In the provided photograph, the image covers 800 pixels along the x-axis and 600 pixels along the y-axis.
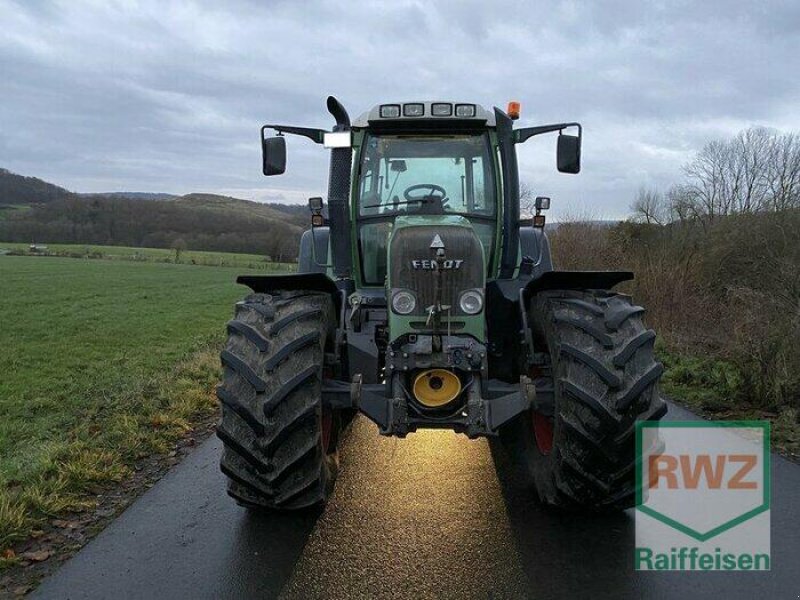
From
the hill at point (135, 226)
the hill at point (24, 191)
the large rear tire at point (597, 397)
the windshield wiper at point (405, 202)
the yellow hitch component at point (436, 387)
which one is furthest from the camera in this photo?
the hill at point (24, 191)

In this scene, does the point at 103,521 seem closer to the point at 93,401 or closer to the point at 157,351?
the point at 93,401

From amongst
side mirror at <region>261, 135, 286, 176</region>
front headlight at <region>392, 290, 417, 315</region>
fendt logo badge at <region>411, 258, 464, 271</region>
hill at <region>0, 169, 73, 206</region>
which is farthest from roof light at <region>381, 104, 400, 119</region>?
hill at <region>0, 169, 73, 206</region>

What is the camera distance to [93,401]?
709 centimetres

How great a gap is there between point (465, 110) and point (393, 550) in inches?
113

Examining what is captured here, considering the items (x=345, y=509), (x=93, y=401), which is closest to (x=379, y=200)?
(x=345, y=509)

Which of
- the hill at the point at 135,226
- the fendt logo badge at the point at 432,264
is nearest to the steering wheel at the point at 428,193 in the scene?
the fendt logo badge at the point at 432,264

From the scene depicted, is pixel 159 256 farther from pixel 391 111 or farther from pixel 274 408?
pixel 274 408

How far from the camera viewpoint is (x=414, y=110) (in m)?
4.22

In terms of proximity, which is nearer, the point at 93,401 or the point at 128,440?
the point at 128,440

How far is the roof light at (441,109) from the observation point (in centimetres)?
421

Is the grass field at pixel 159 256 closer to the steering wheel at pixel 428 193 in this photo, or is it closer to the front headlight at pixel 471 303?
the steering wheel at pixel 428 193

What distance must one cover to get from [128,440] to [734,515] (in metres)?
4.35

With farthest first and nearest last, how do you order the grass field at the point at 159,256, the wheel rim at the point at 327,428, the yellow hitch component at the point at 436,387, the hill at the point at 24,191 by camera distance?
the hill at the point at 24,191 < the grass field at the point at 159,256 < the wheel rim at the point at 327,428 < the yellow hitch component at the point at 436,387

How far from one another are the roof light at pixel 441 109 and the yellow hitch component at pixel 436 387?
1897mm
